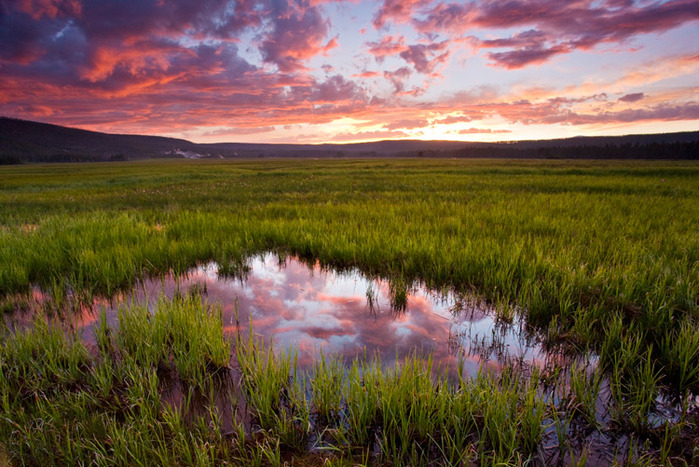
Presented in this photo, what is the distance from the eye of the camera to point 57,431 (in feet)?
5.22

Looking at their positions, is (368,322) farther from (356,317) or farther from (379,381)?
(379,381)

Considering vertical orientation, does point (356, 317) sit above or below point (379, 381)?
below

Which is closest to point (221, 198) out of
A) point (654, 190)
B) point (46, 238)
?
point (46, 238)

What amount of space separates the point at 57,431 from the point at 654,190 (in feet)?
56.7

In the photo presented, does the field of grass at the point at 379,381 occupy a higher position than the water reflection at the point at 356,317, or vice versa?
the field of grass at the point at 379,381

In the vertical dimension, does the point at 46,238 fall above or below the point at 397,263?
above

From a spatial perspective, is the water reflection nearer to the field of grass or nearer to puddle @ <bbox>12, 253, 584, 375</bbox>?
puddle @ <bbox>12, 253, 584, 375</bbox>

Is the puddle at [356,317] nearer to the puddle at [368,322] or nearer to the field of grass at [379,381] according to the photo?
the puddle at [368,322]

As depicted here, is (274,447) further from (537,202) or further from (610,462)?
(537,202)

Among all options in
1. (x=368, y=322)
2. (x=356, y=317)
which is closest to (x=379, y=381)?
(x=368, y=322)

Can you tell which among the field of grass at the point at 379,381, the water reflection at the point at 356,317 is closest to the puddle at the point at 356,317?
the water reflection at the point at 356,317

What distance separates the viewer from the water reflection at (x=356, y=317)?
2486mm

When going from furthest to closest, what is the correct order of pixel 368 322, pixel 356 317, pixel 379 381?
pixel 356 317
pixel 368 322
pixel 379 381

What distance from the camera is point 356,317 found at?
3.10 m
